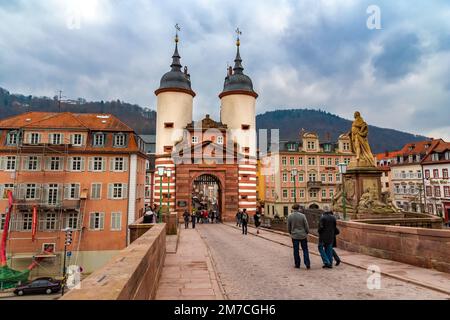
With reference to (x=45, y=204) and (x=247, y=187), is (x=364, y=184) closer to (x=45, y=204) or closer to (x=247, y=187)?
(x=247, y=187)

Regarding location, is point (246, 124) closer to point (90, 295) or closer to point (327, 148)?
point (327, 148)

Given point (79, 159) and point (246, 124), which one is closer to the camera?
point (79, 159)

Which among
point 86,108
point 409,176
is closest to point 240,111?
point 409,176

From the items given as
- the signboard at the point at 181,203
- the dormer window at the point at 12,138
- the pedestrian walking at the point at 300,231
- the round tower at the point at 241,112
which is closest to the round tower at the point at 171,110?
the round tower at the point at 241,112

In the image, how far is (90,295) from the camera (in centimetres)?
264

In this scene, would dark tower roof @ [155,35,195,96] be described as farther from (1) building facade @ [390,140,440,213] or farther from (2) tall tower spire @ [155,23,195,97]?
(1) building facade @ [390,140,440,213]

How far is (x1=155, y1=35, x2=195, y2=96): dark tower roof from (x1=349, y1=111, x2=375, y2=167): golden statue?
2731cm

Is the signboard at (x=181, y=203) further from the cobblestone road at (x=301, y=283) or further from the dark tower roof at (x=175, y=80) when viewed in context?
the cobblestone road at (x=301, y=283)

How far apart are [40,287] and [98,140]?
14.8 metres

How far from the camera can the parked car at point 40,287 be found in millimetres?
25609

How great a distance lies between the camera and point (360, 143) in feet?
51.9

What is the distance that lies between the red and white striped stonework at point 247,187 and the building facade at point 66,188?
12104 millimetres
